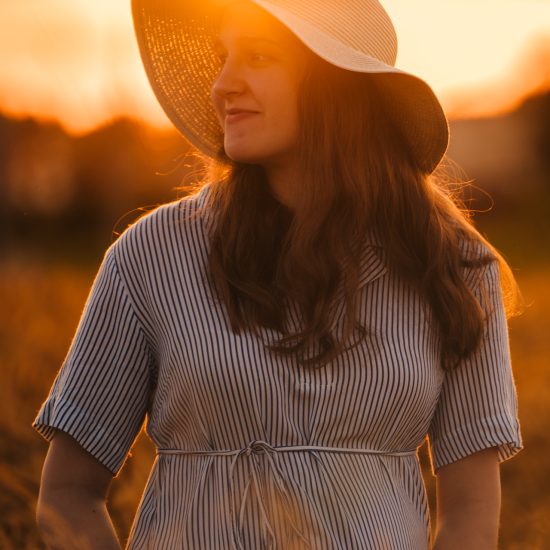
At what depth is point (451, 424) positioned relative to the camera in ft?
7.47

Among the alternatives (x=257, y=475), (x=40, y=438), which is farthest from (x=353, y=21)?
(x=40, y=438)

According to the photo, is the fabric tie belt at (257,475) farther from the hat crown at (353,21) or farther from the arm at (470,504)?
the hat crown at (353,21)

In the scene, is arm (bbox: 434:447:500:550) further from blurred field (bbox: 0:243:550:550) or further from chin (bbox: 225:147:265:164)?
blurred field (bbox: 0:243:550:550)

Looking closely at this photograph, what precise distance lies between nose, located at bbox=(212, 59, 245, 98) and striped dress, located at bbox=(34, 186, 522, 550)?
23 cm

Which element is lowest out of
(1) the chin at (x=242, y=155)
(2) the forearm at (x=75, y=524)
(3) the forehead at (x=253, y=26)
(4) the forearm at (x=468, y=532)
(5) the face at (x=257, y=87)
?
(2) the forearm at (x=75, y=524)

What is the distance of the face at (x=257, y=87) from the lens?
2.24 meters

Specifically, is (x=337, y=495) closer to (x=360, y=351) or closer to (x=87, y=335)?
(x=360, y=351)

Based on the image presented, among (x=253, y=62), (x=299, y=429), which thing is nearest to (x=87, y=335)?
(x=299, y=429)

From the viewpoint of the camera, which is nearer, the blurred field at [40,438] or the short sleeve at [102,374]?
the short sleeve at [102,374]

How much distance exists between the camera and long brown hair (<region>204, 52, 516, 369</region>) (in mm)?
2158

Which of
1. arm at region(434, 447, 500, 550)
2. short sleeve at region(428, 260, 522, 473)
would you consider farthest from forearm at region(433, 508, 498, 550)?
short sleeve at region(428, 260, 522, 473)

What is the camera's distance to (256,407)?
6.79ft

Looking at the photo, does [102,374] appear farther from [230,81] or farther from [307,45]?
[307,45]

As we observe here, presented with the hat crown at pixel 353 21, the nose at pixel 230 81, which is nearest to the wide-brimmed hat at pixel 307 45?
the hat crown at pixel 353 21
